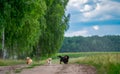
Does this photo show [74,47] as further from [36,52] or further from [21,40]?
[21,40]

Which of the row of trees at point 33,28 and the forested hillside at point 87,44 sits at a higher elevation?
the row of trees at point 33,28

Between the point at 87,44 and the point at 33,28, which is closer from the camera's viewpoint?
the point at 33,28

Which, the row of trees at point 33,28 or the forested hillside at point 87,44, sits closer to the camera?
the row of trees at point 33,28

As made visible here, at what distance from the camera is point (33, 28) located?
159 ft

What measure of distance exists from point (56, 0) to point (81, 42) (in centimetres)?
10599

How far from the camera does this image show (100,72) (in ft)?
60.9

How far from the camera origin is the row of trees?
27.3 metres

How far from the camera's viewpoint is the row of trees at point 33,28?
27277mm

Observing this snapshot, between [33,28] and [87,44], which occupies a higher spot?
[33,28]

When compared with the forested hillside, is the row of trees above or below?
above

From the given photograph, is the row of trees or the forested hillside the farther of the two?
the forested hillside

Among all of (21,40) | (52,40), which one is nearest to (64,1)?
(52,40)

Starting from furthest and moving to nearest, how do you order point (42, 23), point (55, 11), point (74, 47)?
point (74, 47), point (55, 11), point (42, 23)

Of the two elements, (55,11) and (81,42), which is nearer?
(55,11)
